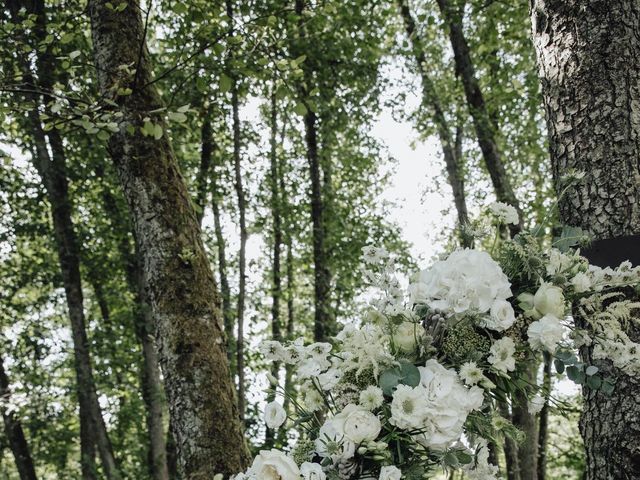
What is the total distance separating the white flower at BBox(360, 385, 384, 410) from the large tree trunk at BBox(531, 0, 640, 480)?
123cm

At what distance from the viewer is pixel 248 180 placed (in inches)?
469

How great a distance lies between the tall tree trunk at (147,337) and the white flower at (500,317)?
6.67 m

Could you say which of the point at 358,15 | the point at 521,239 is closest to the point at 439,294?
the point at 521,239

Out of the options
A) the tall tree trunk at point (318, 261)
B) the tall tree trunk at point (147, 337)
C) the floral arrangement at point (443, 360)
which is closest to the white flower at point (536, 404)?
the floral arrangement at point (443, 360)

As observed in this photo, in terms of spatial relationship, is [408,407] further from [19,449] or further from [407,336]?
[19,449]

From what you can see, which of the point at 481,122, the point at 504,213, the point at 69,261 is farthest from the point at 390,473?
the point at 69,261

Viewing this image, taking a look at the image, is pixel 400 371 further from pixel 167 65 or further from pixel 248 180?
pixel 248 180

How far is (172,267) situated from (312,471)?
5.89ft

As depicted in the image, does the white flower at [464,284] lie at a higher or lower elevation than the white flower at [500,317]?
higher

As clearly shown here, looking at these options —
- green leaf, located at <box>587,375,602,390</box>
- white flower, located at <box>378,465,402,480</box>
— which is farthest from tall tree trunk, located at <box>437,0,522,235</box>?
white flower, located at <box>378,465,402,480</box>

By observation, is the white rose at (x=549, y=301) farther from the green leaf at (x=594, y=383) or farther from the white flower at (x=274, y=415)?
the white flower at (x=274, y=415)

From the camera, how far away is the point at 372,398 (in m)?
1.63

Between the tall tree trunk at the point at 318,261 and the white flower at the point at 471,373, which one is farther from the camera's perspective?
the tall tree trunk at the point at 318,261

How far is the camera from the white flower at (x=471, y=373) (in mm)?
1615
